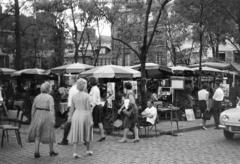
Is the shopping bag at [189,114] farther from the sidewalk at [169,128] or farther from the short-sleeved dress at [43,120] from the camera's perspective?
the short-sleeved dress at [43,120]

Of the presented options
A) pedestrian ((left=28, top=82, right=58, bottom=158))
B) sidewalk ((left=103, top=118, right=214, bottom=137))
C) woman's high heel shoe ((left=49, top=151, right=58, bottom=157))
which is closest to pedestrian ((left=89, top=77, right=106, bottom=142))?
sidewalk ((left=103, top=118, right=214, bottom=137))

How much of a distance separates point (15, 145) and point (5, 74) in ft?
42.9

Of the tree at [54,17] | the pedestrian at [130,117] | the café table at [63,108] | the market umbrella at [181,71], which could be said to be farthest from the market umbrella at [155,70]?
the tree at [54,17]

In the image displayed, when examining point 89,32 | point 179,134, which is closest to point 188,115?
point 179,134

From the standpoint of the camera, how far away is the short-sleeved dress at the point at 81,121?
8.54 m

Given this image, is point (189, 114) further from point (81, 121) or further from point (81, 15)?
point (81, 15)

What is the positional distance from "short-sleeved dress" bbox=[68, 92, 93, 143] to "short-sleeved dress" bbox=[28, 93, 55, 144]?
506 millimetres

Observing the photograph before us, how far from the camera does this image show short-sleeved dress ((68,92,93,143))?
8539mm

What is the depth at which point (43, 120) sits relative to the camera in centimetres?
854

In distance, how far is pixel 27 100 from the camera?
50.8ft

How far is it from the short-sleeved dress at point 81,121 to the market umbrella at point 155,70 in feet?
32.1

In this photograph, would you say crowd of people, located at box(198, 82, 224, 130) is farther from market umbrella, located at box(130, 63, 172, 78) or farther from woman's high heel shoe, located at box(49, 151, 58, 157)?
woman's high heel shoe, located at box(49, 151, 58, 157)

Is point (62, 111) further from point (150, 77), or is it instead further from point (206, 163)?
point (206, 163)

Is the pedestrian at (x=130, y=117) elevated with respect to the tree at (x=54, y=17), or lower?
→ lower
